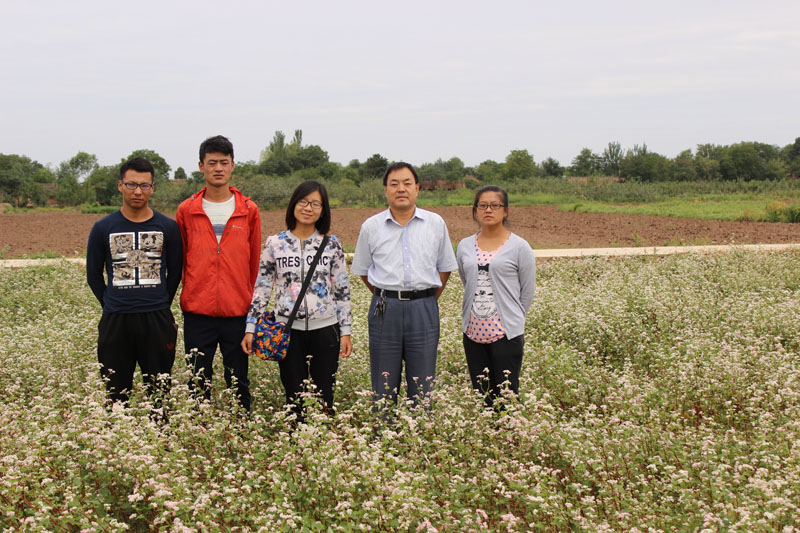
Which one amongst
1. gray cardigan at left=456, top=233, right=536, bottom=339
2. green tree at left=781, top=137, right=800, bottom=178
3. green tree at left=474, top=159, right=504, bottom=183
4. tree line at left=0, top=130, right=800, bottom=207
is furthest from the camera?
green tree at left=474, top=159, right=504, bottom=183

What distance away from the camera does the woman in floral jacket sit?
3932mm

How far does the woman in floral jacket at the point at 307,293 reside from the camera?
3932 mm

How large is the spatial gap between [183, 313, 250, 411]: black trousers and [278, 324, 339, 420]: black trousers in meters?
0.40

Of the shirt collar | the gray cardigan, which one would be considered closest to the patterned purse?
the shirt collar

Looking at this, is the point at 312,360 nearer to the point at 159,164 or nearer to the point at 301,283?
the point at 301,283

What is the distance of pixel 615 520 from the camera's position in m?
2.86

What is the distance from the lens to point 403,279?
152 inches

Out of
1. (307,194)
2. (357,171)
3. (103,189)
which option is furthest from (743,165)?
(307,194)

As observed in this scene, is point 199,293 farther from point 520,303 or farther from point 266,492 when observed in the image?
point 520,303

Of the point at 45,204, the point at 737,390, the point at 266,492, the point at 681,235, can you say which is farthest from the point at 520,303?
the point at 45,204

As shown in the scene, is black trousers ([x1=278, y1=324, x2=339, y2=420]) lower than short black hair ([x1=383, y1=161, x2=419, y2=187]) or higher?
lower

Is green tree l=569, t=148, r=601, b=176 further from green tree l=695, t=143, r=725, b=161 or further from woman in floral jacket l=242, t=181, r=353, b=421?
woman in floral jacket l=242, t=181, r=353, b=421

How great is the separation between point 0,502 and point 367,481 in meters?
1.73

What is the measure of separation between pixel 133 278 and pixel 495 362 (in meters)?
2.42
